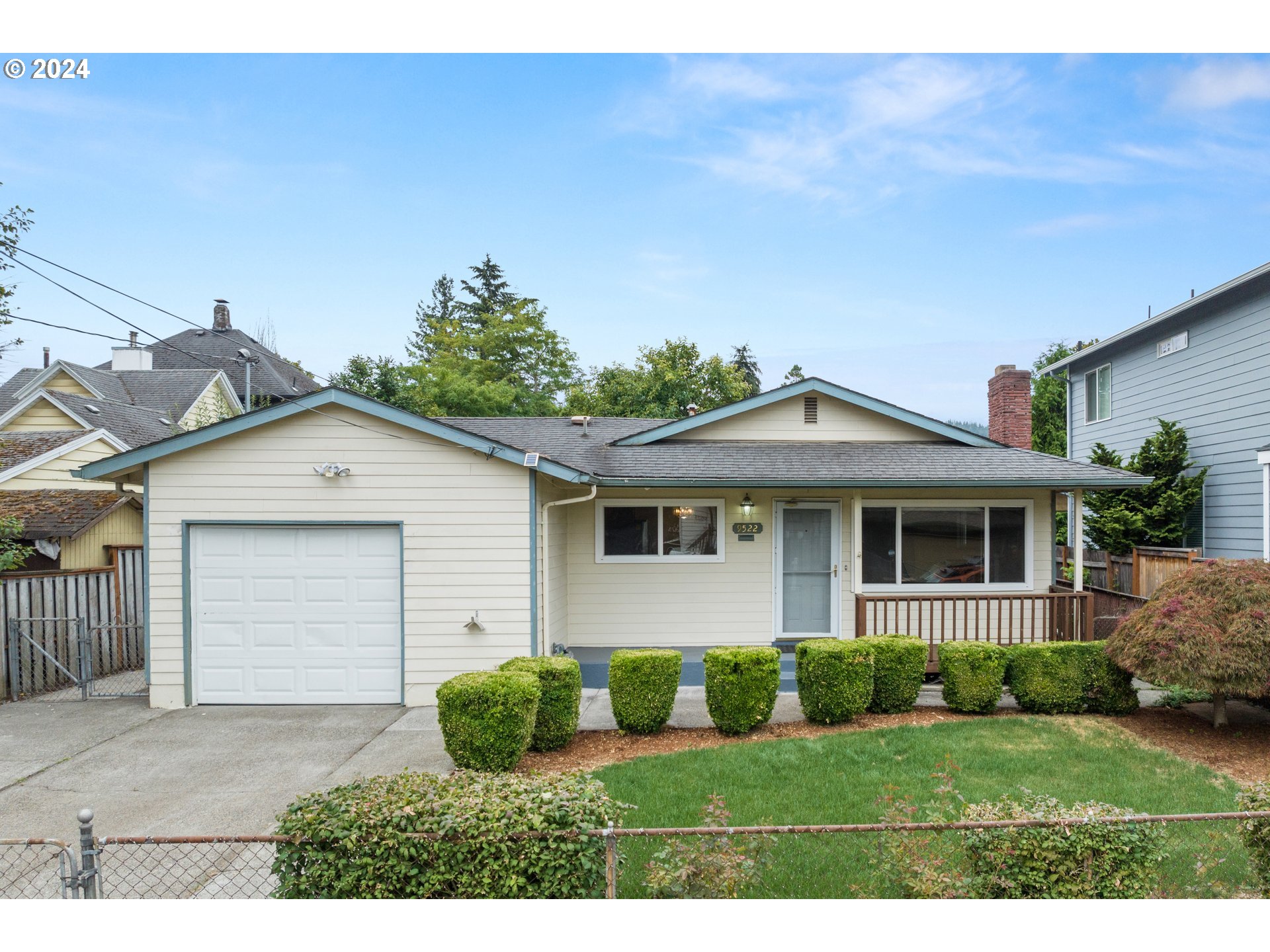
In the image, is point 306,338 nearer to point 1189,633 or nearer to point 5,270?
point 5,270

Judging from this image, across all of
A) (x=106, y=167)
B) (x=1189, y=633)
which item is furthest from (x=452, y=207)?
(x=1189, y=633)

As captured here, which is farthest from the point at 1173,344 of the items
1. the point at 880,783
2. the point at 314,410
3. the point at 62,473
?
the point at 62,473

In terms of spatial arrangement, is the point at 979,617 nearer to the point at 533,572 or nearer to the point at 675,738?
the point at 675,738

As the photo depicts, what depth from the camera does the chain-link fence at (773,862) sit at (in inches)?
135

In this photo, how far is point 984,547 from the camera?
34.3 ft

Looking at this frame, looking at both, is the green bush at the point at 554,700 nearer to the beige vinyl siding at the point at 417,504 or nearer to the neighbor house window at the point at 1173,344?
the beige vinyl siding at the point at 417,504

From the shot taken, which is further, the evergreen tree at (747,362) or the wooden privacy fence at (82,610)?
the evergreen tree at (747,362)

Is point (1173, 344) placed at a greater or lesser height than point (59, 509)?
greater

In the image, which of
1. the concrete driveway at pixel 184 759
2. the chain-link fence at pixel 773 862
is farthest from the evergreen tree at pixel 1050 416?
the concrete driveway at pixel 184 759

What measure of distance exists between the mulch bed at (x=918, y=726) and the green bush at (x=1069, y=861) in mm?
3392

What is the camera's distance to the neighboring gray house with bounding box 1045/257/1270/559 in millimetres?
11977

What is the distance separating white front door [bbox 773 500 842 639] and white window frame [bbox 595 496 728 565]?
2.63 ft

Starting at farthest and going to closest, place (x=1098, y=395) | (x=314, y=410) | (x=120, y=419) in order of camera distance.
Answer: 1. (x=1098, y=395)
2. (x=120, y=419)
3. (x=314, y=410)

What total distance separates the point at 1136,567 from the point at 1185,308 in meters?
4.78
